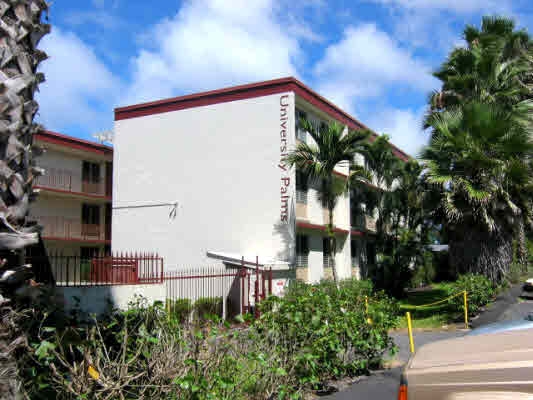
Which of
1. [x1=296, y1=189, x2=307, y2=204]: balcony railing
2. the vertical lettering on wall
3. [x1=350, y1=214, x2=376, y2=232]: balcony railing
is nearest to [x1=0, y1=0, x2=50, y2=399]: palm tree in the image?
the vertical lettering on wall

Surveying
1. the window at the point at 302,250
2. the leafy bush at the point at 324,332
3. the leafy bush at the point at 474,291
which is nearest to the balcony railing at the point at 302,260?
the window at the point at 302,250

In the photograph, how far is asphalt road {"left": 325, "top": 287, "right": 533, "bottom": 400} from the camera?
314 inches

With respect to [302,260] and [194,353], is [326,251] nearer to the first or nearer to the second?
[302,260]

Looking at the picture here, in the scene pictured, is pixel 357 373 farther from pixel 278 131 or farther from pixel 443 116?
pixel 278 131

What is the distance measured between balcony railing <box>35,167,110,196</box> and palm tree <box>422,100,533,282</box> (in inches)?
745

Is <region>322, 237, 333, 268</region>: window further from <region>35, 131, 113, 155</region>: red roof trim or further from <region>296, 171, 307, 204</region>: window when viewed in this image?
<region>35, 131, 113, 155</region>: red roof trim

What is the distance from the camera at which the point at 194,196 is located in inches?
982

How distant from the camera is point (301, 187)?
82.1ft

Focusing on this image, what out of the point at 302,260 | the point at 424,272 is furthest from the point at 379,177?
the point at 424,272

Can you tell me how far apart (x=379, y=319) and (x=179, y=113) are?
18421 mm

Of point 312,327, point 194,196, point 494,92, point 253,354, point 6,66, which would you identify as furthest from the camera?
point 194,196

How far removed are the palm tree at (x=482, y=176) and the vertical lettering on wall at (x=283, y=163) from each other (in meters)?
6.05

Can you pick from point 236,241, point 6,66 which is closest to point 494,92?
point 236,241

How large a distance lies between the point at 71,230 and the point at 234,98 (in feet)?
39.5
